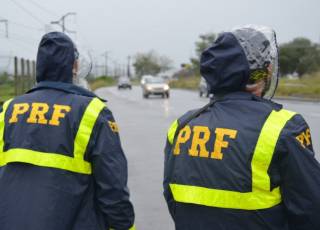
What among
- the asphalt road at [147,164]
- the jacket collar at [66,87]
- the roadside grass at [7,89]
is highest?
the jacket collar at [66,87]

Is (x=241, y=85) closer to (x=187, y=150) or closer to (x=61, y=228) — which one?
(x=187, y=150)

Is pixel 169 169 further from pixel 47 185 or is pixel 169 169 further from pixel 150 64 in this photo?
pixel 150 64

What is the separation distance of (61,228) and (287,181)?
46.1 inches

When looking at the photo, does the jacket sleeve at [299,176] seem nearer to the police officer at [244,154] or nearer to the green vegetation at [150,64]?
the police officer at [244,154]

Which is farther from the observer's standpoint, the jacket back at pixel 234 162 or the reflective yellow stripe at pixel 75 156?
the reflective yellow stripe at pixel 75 156

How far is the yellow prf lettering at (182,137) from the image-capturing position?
90.9 inches

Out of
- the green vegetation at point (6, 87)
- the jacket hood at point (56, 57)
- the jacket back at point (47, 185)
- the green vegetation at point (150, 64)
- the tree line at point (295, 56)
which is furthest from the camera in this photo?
the green vegetation at point (150, 64)

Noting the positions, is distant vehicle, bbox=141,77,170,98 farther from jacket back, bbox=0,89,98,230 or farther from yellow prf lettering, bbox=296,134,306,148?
yellow prf lettering, bbox=296,134,306,148

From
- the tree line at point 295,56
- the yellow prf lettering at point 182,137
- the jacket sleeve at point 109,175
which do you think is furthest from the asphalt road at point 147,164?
the tree line at point 295,56

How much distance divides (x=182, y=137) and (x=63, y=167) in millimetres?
667

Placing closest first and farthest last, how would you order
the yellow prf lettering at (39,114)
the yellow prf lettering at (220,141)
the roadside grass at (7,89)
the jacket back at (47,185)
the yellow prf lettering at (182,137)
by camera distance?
the yellow prf lettering at (220,141)
the yellow prf lettering at (182,137)
the jacket back at (47,185)
the yellow prf lettering at (39,114)
the roadside grass at (7,89)

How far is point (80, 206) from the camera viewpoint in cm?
264

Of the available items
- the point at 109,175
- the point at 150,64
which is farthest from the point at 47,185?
the point at 150,64

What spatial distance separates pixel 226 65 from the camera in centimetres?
220
